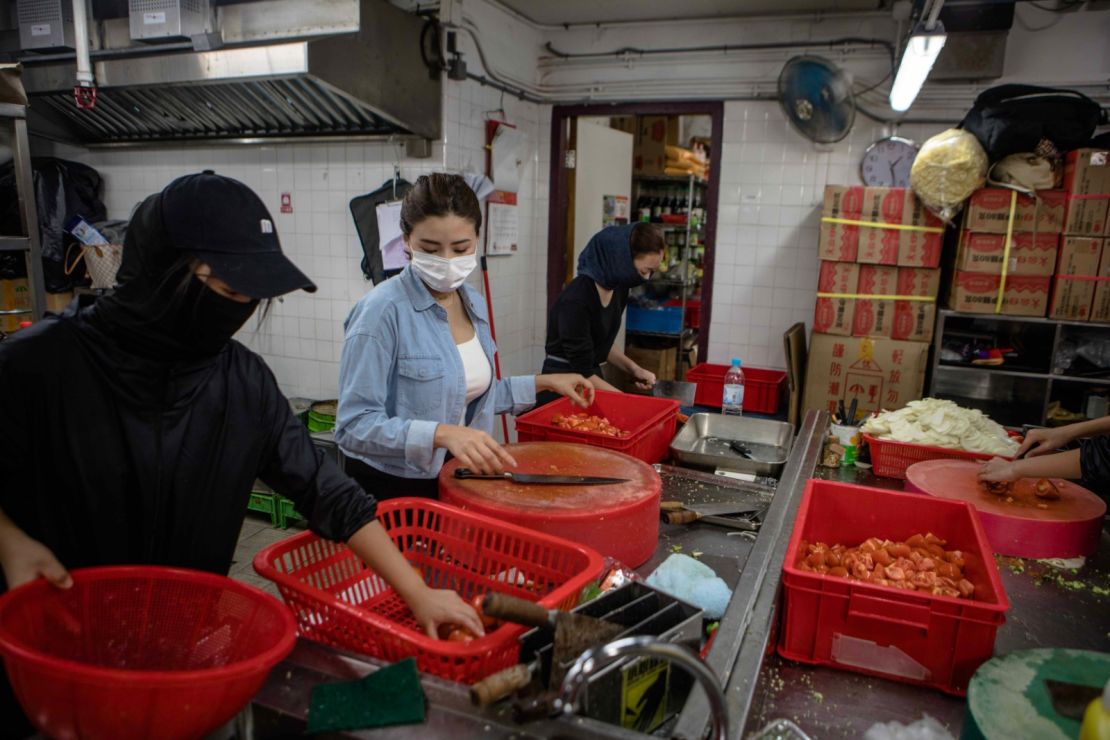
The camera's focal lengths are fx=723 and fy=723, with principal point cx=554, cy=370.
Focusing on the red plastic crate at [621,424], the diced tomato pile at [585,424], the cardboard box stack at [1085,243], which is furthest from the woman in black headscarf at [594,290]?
the cardboard box stack at [1085,243]

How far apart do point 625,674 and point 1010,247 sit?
4.28 m

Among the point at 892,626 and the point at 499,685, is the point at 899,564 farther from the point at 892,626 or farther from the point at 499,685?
the point at 499,685

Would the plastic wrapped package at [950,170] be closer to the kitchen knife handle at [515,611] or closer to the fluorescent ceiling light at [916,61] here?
the fluorescent ceiling light at [916,61]

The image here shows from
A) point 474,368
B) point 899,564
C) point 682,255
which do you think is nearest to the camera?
point 899,564

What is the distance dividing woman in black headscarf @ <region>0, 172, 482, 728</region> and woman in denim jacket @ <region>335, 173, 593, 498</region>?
1.46ft

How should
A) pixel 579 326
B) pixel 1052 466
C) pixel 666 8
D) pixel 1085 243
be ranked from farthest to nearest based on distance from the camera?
pixel 666 8 → pixel 1085 243 → pixel 579 326 → pixel 1052 466

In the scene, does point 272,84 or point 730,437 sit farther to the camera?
point 272,84

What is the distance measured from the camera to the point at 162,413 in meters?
1.33

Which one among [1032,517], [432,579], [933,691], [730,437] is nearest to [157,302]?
[432,579]

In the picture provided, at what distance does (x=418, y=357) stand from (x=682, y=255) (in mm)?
5773

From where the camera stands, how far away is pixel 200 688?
2.92 feet

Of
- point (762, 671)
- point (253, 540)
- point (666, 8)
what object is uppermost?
point (666, 8)

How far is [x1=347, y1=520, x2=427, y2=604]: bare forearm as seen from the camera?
52.7 inches

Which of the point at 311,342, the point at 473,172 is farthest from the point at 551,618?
the point at 311,342
